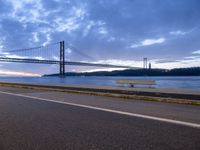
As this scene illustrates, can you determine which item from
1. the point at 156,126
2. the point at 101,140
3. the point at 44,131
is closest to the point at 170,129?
the point at 156,126

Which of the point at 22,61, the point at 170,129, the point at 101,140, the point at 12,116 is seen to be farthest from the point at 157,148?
the point at 22,61

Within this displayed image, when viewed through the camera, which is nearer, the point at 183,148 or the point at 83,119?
the point at 183,148

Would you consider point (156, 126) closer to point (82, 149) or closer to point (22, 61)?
point (82, 149)

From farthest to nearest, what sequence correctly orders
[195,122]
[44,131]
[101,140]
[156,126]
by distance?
1. [195,122]
2. [156,126]
3. [44,131]
4. [101,140]

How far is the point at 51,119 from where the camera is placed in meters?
5.89

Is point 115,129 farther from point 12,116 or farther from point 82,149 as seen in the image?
point 12,116

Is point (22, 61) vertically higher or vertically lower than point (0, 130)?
higher

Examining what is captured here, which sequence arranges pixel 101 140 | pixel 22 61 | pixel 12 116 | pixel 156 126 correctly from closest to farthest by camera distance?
pixel 101 140 < pixel 156 126 < pixel 12 116 < pixel 22 61

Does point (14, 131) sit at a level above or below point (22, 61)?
below

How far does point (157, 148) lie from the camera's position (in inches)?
139

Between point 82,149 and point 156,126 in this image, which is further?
point 156,126

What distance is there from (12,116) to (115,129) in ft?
10.6

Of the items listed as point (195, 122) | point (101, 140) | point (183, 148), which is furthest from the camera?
point (195, 122)

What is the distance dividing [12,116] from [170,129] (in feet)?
14.0
